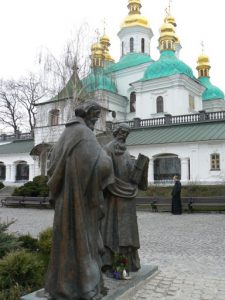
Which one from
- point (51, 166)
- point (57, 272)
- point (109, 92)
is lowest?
point (57, 272)

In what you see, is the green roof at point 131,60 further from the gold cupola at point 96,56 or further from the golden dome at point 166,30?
the gold cupola at point 96,56

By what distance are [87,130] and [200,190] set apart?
19.3 m

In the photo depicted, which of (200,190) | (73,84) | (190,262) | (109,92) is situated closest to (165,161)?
(200,190)

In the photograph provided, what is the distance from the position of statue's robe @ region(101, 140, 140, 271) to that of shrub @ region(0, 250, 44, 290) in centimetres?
96

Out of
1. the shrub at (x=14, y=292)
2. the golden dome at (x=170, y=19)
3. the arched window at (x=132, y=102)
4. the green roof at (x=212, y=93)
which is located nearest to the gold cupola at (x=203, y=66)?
the green roof at (x=212, y=93)

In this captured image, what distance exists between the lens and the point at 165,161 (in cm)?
2945

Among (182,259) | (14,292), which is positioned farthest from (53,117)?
(14,292)

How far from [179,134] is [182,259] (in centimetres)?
2074

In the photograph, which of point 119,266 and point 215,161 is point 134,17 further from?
point 119,266

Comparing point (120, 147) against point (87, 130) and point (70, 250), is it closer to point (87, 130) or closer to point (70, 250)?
point (87, 130)

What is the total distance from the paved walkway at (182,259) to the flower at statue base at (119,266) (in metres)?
0.27

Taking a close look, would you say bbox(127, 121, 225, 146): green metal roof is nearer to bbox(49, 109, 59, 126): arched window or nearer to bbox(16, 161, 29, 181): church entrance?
bbox(49, 109, 59, 126): arched window

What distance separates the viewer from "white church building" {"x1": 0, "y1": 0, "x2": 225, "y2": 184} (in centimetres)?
2566

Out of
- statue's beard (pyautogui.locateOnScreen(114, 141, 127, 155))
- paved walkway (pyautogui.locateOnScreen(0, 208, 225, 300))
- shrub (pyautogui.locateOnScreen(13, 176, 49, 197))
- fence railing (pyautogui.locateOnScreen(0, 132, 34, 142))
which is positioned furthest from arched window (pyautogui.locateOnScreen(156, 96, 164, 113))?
statue's beard (pyautogui.locateOnScreen(114, 141, 127, 155))
